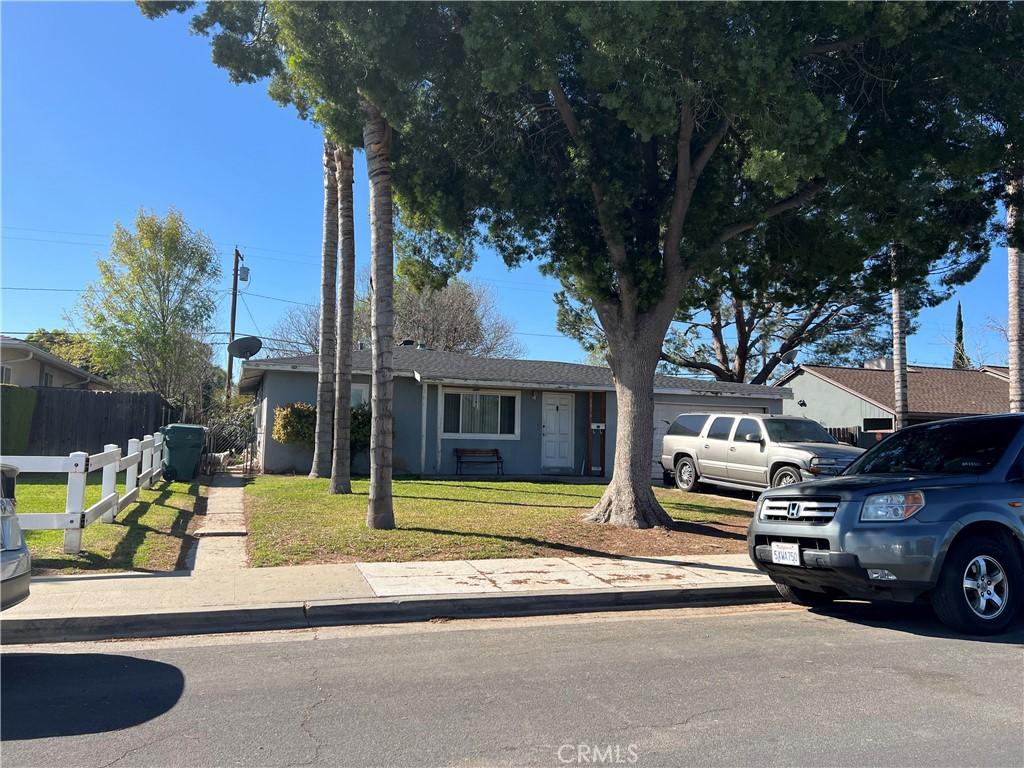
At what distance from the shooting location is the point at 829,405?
108ft

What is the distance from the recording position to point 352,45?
9.87m

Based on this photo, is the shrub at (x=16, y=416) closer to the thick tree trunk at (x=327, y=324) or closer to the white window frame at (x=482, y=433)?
the thick tree trunk at (x=327, y=324)

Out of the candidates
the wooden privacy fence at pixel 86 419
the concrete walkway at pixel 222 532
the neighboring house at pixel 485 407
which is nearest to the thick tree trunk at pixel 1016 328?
the neighboring house at pixel 485 407

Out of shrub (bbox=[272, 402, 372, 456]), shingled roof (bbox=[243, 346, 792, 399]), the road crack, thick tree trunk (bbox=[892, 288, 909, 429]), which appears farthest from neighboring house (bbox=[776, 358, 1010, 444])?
the road crack

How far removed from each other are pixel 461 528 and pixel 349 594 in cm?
374

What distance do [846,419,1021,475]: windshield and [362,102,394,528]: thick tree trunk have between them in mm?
5744

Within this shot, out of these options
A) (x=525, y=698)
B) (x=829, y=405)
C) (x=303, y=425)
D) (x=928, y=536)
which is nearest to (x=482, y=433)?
(x=303, y=425)

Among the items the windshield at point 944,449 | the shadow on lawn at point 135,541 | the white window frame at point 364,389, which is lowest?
the shadow on lawn at point 135,541

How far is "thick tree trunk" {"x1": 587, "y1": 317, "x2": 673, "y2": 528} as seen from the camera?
37.7ft

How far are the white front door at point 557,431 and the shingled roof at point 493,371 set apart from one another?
69cm

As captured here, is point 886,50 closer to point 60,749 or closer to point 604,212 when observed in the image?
point 604,212

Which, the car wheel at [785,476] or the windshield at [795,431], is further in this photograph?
the windshield at [795,431]

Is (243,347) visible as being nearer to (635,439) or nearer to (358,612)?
(635,439)

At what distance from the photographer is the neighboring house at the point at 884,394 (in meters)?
30.2
